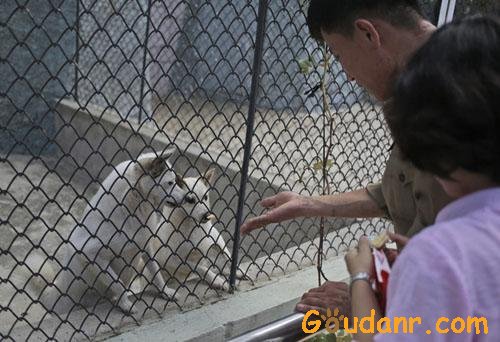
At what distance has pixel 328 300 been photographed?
1489 millimetres

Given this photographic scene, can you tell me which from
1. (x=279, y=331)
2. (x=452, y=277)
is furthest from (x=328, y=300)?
(x=452, y=277)

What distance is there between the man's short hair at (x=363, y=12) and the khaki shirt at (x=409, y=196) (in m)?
0.39

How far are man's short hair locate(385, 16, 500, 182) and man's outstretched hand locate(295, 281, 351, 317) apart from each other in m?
0.63

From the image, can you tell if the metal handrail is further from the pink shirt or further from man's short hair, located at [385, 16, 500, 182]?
man's short hair, located at [385, 16, 500, 182]

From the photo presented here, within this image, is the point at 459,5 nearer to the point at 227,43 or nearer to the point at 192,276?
the point at 192,276

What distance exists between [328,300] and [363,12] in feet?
2.80

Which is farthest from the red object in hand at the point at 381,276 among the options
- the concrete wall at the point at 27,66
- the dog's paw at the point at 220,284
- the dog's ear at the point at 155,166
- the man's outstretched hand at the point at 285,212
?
the concrete wall at the point at 27,66

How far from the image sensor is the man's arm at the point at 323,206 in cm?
185

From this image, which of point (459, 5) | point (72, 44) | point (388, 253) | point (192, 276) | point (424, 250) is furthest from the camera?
point (72, 44)

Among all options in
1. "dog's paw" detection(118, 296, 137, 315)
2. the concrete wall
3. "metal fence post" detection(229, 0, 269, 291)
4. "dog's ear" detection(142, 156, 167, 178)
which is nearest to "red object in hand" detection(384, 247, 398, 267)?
"metal fence post" detection(229, 0, 269, 291)

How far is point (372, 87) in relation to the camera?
5.66 feet

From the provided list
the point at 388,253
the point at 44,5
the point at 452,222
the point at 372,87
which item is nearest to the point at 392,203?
the point at 372,87

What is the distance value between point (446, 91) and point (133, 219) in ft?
8.28

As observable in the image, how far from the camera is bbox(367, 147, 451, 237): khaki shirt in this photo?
4.94 ft
